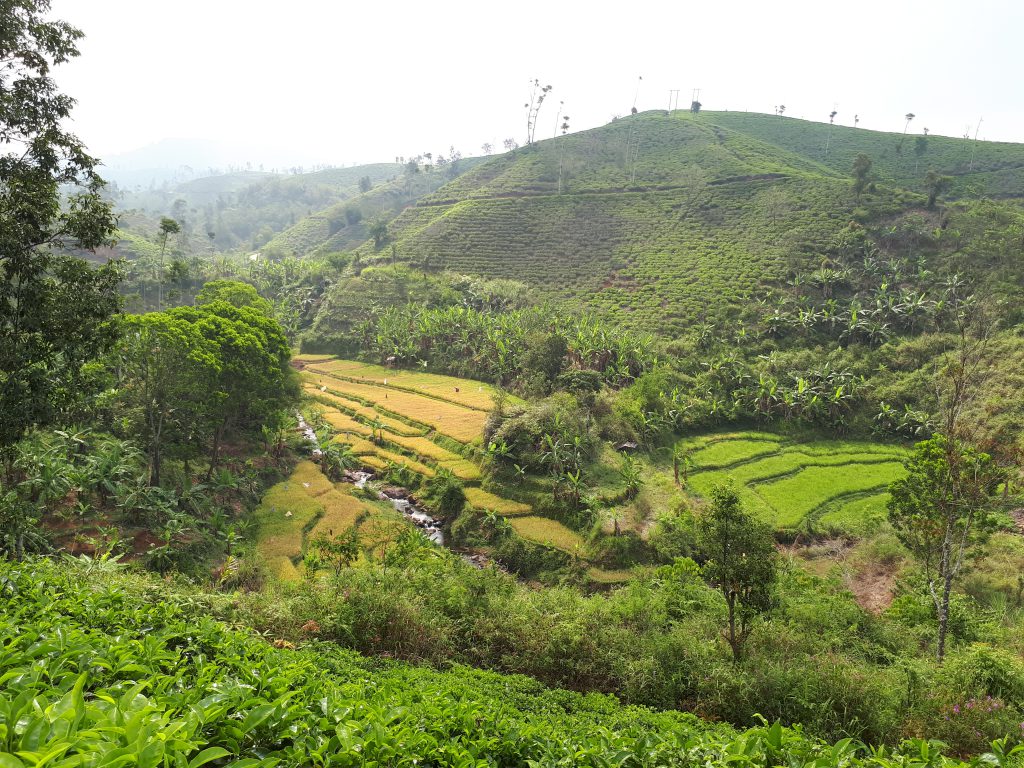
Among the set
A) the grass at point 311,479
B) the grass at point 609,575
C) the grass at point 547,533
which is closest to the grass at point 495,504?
the grass at point 547,533

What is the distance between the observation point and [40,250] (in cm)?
1244

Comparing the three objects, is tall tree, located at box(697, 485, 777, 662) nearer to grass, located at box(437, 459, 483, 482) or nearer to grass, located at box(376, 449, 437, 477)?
grass, located at box(437, 459, 483, 482)

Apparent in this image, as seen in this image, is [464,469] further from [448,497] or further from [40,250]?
[40,250]

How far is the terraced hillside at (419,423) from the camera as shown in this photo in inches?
1085

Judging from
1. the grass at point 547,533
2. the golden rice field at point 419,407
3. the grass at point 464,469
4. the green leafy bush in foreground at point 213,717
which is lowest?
the grass at point 547,533

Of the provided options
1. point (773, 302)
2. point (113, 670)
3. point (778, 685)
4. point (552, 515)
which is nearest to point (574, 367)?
point (552, 515)

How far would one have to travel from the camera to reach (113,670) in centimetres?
423

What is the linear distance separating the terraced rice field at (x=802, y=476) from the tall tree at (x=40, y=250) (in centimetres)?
2590

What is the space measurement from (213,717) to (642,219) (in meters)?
79.5

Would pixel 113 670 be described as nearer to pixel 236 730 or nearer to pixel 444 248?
pixel 236 730

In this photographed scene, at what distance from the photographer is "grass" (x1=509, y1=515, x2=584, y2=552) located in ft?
81.5

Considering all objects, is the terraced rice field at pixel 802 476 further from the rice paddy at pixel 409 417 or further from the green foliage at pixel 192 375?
the green foliage at pixel 192 375

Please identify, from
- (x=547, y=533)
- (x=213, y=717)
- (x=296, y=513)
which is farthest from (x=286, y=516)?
(x=213, y=717)

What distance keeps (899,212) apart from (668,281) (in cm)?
2540
